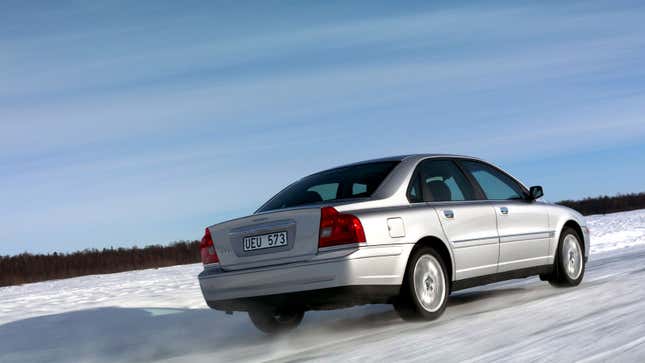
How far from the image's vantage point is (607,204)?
49281 millimetres

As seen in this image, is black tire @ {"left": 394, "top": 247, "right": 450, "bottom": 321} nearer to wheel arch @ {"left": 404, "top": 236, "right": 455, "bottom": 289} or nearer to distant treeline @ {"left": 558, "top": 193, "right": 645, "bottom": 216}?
wheel arch @ {"left": 404, "top": 236, "right": 455, "bottom": 289}

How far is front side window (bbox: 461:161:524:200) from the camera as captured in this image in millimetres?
8438

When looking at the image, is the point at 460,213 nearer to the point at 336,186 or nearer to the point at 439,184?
the point at 439,184

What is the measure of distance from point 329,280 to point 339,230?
0.40m

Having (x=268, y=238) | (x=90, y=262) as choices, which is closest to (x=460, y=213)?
(x=268, y=238)

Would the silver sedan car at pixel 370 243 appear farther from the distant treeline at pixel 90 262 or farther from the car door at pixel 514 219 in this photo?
the distant treeline at pixel 90 262

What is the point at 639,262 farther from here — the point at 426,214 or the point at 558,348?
the point at 558,348

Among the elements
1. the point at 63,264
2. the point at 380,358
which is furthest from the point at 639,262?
the point at 63,264

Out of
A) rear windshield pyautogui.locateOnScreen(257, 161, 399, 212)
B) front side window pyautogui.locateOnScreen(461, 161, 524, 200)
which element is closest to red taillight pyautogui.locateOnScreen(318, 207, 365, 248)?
rear windshield pyautogui.locateOnScreen(257, 161, 399, 212)

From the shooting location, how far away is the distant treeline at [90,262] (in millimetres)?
27641

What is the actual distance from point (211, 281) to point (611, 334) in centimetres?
330

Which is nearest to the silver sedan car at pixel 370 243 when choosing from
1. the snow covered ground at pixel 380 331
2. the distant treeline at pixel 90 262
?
the snow covered ground at pixel 380 331

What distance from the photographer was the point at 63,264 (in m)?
29.5

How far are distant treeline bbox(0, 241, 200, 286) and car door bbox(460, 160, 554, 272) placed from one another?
21.8 meters
